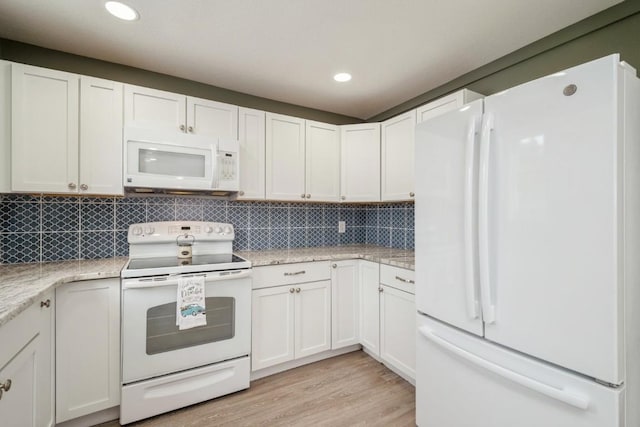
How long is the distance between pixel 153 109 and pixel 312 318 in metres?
2.06

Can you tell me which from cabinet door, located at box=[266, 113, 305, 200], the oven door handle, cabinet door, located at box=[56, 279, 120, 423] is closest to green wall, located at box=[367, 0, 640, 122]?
cabinet door, located at box=[266, 113, 305, 200]

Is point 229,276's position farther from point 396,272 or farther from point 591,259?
point 591,259

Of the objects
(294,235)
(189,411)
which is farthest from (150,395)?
(294,235)

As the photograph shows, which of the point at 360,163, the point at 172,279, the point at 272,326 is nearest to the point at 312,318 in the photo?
the point at 272,326

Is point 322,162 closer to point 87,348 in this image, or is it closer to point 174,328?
point 174,328

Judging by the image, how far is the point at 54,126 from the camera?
180 centimetres

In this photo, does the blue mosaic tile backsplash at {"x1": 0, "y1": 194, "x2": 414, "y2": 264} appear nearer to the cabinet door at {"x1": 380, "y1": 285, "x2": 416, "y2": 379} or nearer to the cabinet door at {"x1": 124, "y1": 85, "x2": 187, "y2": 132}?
the cabinet door at {"x1": 124, "y1": 85, "x2": 187, "y2": 132}

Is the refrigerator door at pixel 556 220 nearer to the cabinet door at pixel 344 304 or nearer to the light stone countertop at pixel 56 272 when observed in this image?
the light stone countertop at pixel 56 272

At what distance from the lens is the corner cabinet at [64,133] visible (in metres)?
1.72

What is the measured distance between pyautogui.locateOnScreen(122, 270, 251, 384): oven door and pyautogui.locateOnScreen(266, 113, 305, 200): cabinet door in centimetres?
88

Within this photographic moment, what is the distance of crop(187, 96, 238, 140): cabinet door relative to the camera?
221 centimetres

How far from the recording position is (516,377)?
43.5 inches

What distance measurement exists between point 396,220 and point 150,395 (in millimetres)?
2469

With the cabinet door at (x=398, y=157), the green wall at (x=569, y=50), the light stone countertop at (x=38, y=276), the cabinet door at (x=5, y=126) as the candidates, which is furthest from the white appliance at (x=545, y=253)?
the cabinet door at (x=5, y=126)
